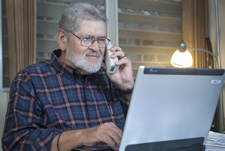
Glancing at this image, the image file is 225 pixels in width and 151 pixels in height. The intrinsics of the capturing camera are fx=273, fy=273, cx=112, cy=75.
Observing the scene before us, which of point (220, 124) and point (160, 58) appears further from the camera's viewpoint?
point (160, 58)

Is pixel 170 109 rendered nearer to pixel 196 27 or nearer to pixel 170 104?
pixel 170 104

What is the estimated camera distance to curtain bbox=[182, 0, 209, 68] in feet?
10.4

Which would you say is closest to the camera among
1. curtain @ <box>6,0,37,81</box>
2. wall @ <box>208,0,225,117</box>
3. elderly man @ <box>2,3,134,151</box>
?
elderly man @ <box>2,3,134,151</box>

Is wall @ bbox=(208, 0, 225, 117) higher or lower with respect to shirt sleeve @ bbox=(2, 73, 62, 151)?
higher

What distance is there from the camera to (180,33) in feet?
11.5

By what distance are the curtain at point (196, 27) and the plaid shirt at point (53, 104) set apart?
6.66ft

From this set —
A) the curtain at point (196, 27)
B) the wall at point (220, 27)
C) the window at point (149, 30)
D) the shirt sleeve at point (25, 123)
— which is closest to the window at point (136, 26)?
the window at point (149, 30)

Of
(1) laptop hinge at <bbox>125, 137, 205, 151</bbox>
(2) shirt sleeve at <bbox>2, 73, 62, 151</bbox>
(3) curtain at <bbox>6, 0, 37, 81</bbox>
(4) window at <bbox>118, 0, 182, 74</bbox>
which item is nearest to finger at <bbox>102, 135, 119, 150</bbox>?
(1) laptop hinge at <bbox>125, 137, 205, 151</bbox>

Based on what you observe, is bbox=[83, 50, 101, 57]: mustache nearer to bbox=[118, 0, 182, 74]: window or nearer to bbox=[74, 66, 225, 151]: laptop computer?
bbox=[74, 66, 225, 151]: laptop computer

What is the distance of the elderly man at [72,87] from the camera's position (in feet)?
3.51

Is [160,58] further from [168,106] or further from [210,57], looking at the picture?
[168,106]

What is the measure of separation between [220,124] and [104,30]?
4.61 ft

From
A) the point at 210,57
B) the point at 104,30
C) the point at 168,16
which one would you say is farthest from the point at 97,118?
the point at 168,16

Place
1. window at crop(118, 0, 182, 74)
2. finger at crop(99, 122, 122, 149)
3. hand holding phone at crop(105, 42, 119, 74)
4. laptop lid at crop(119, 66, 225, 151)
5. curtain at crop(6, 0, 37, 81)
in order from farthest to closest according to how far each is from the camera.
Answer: window at crop(118, 0, 182, 74) < curtain at crop(6, 0, 37, 81) < hand holding phone at crop(105, 42, 119, 74) < finger at crop(99, 122, 122, 149) < laptop lid at crop(119, 66, 225, 151)
